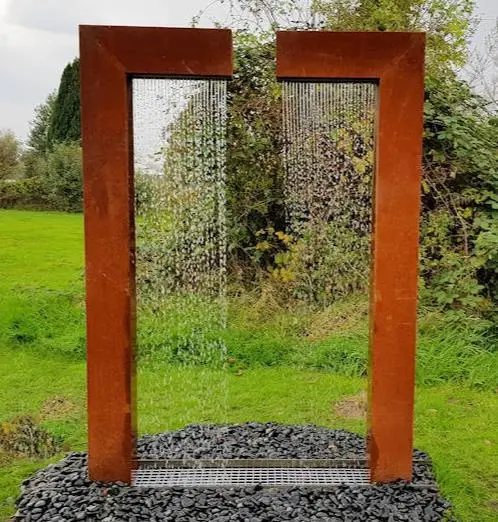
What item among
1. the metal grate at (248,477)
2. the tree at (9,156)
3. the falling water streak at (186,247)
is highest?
the tree at (9,156)

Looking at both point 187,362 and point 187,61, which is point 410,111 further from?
point 187,362

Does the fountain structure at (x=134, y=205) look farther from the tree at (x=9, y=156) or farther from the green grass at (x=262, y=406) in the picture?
the tree at (x=9, y=156)

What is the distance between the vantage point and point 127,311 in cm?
295

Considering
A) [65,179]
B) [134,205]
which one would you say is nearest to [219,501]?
[134,205]

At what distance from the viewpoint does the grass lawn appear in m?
3.39

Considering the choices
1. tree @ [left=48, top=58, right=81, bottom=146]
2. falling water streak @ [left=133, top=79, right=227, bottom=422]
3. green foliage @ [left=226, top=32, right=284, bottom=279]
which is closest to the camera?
falling water streak @ [left=133, top=79, right=227, bottom=422]

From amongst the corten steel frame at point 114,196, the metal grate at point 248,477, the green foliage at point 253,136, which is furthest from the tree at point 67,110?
the metal grate at point 248,477

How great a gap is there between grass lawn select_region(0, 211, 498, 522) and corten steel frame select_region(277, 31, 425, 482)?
45 centimetres

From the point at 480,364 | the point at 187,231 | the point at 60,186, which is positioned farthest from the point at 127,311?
the point at 60,186

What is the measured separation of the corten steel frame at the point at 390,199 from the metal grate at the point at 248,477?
150 millimetres

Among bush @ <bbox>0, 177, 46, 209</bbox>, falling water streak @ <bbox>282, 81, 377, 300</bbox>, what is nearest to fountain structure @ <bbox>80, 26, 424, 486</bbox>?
falling water streak @ <bbox>282, 81, 377, 300</bbox>

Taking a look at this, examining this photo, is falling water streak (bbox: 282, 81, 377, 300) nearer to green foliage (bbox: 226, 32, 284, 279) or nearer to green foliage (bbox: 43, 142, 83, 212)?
green foliage (bbox: 226, 32, 284, 279)

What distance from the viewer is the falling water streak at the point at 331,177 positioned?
494 cm

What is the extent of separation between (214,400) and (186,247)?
4.87 feet
